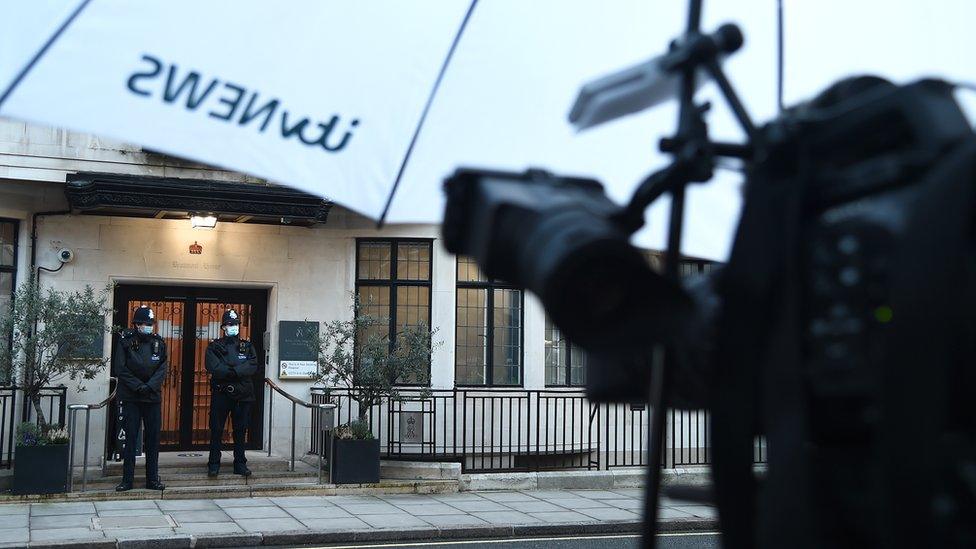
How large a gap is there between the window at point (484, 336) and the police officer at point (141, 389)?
4.92 metres

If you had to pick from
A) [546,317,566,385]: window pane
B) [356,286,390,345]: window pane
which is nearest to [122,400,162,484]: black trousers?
[356,286,390,345]: window pane

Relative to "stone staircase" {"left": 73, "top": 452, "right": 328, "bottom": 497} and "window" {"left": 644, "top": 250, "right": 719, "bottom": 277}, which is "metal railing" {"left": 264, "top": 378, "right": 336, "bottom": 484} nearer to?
"stone staircase" {"left": 73, "top": 452, "right": 328, "bottom": 497}

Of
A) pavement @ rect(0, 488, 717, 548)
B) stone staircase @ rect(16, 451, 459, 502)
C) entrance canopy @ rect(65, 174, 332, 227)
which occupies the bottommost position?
pavement @ rect(0, 488, 717, 548)

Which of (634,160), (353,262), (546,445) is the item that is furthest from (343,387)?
(634,160)

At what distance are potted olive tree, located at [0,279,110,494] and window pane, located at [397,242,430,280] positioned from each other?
183 inches

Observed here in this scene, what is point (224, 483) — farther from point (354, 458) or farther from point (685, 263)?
point (685, 263)

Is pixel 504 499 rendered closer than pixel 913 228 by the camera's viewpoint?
No

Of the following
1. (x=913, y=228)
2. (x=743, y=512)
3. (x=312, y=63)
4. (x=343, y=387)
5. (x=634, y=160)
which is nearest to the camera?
(x=913, y=228)

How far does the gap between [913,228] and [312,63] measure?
1.91m

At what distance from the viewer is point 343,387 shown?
15.1 m

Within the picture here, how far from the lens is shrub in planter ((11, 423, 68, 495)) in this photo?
1216 cm

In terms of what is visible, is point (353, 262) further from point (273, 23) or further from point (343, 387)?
point (273, 23)

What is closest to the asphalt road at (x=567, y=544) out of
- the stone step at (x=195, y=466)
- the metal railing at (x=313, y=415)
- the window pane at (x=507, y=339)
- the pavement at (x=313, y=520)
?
the pavement at (x=313, y=520)

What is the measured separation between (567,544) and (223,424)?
18.3 feet
